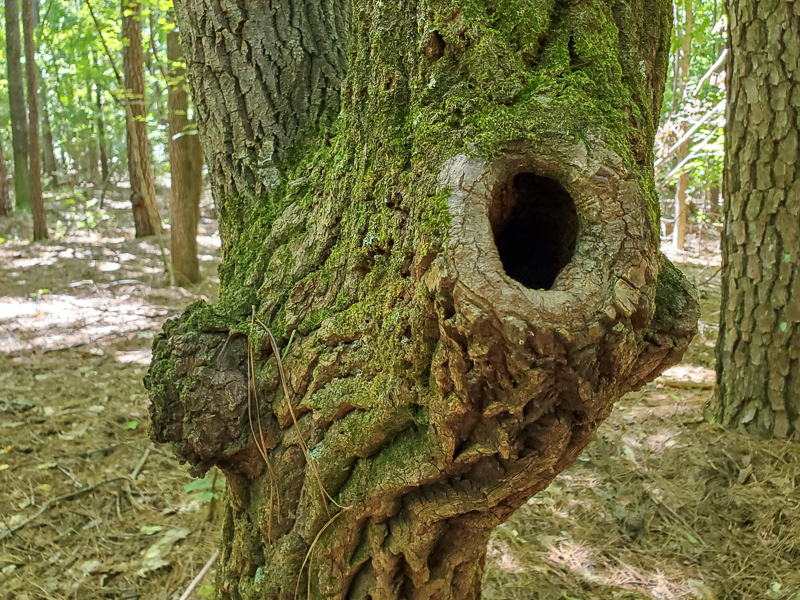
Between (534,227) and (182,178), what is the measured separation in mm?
6734

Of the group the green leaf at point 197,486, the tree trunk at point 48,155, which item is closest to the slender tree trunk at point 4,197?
the tree trunk at point 48,155

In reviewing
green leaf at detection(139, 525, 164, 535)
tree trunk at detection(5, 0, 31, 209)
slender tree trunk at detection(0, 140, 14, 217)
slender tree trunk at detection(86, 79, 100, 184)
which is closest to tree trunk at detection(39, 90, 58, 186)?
slender tree trunk at detection(86, 79, 100, 184)

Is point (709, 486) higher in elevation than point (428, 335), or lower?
lower

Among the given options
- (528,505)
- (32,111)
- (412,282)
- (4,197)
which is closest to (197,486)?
(528,505)

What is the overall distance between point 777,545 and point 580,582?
97 centimetres

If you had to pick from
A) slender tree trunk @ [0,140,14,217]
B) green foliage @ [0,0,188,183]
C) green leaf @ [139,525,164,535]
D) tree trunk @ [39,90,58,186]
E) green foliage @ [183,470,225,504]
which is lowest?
green leaf @ [139,525,164,535]

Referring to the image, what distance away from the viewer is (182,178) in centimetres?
712

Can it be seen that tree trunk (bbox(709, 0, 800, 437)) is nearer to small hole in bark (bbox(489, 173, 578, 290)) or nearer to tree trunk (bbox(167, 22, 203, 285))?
small hole in bark (bbox(489, 173, 578, 290))

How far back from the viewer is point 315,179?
1638 mm

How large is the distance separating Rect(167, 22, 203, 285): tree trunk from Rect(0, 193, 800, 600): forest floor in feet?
10.6

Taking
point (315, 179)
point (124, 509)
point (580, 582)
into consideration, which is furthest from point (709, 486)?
point (124, 509)

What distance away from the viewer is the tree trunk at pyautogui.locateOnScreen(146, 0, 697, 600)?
3.40 ft

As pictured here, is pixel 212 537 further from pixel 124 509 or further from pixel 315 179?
pixel 315 179

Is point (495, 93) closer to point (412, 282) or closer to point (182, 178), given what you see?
point (412, 282)
